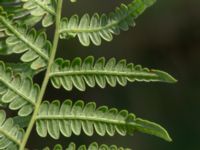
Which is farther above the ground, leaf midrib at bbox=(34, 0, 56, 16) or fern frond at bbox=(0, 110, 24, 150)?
leaf midrib at bbox=(34, 0, 56, 16)

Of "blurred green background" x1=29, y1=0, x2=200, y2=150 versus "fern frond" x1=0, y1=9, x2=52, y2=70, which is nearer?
"fern frond" x1=0, y1=9, x2=52, y2=70

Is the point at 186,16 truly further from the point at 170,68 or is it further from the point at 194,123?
the point at 194,123

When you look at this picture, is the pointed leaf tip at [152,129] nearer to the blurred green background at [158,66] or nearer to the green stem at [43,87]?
the green stem at [43,87]

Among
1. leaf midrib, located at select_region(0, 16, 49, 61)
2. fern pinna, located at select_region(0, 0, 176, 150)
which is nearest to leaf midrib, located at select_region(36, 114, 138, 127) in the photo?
fern pinna, located at select_region(0, 0, 176, 150)

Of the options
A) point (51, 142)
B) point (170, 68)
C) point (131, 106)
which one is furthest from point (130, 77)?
point (170, 68)

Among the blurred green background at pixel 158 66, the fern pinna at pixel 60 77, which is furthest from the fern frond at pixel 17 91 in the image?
the blurred green background at pixel 158 66

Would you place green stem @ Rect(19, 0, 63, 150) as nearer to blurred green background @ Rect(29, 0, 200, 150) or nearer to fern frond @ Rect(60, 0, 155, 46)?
fern frond @ Rect(60, 0, 155, 46)

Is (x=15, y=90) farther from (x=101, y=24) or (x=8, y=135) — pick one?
(x=101, y=24)
